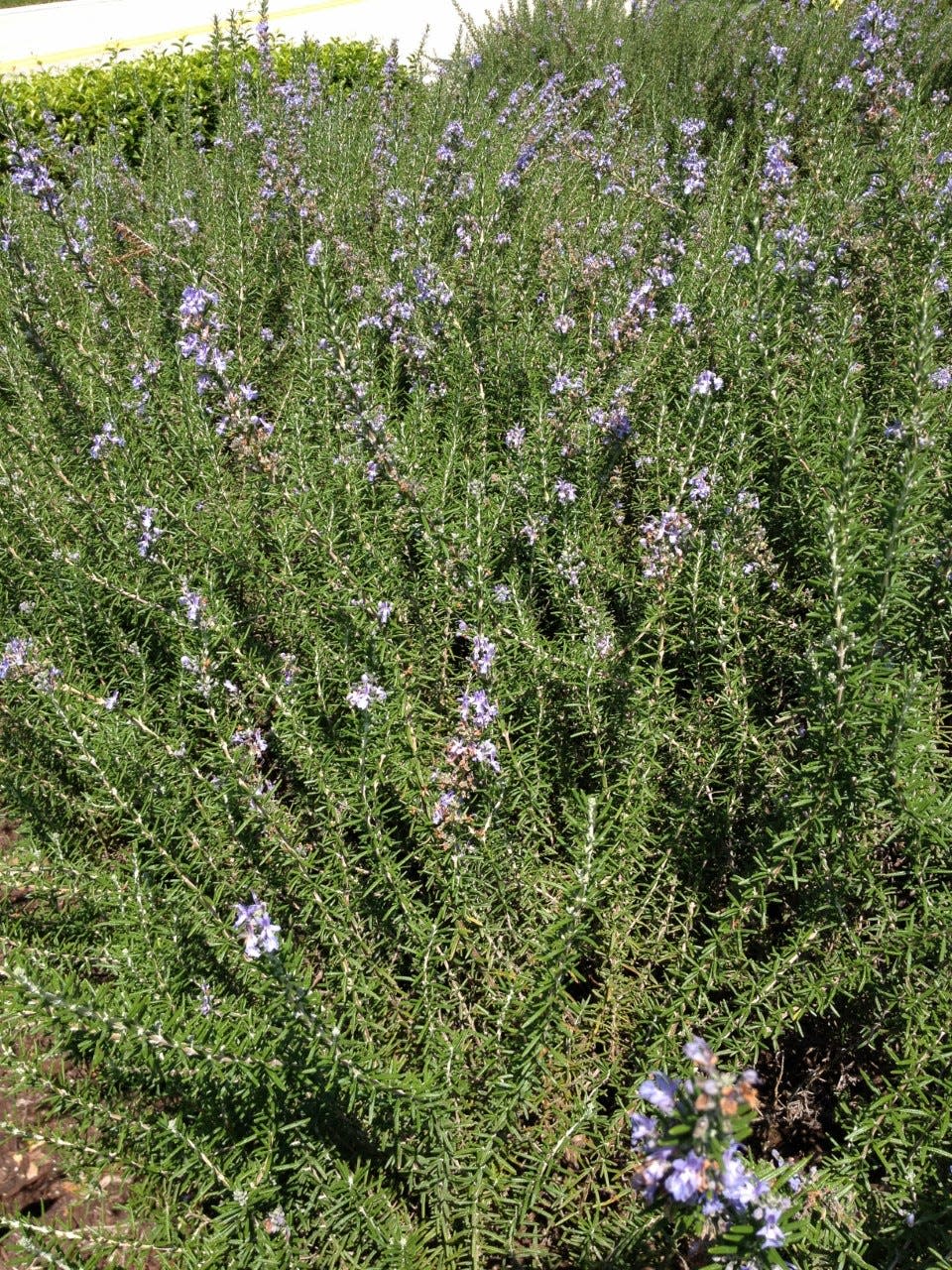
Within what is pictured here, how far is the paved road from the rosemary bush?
12.5 meters

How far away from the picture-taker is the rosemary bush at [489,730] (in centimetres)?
197

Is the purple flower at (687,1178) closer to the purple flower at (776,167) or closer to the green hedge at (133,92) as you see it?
the purple flower at (776,167)

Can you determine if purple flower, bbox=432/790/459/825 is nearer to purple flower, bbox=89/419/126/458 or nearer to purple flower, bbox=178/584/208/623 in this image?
purple flower, bbox=178/584/208/623

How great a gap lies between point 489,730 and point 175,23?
19.0m

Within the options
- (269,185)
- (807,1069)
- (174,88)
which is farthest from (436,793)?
(174,88)

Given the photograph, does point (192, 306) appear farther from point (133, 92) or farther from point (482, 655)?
point (133, 92)

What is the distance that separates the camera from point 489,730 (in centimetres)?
254

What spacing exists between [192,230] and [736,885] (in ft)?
14.8

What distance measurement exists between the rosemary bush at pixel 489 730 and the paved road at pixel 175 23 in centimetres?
1253

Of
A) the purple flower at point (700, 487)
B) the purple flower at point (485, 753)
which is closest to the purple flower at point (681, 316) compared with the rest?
the purple flower at point (700, 487)

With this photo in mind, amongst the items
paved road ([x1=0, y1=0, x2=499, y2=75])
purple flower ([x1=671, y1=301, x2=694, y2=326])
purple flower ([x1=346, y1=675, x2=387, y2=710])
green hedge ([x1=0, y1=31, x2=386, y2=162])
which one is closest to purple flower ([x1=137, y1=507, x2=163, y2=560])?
purple flower ([x1=346, y1=675, x2=387, y2=710])

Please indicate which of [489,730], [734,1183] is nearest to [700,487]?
[489,730]

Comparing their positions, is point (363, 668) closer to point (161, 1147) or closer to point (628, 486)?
point (161, 1147)

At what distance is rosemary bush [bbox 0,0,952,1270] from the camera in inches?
77.5
